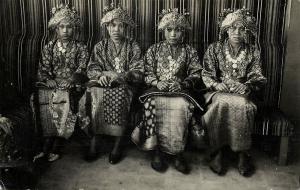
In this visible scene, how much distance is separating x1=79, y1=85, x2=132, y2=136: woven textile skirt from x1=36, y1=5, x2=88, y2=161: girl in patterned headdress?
15cm

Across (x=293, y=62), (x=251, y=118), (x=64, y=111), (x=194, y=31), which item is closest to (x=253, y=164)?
(x=251, y=118)

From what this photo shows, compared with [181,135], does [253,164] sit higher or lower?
lower

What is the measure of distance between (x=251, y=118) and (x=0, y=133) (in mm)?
2200

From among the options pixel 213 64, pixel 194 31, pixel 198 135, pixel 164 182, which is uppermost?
pixel 194 31

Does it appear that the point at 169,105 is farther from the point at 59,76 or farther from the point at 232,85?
the point at 59,76

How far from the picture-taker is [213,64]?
459 cm

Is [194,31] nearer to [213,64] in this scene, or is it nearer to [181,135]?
[213,64]

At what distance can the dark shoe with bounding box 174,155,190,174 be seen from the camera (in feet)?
14.0

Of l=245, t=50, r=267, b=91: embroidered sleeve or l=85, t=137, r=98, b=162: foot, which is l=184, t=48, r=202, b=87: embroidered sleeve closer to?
l=245, t=50, r=267, b=91: embroidered sleeve

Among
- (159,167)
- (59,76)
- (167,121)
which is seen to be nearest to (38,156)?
(59,76)

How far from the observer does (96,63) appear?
465 cm

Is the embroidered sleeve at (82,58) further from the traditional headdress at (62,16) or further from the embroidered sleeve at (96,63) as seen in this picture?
the traditional headdress at (62,16)

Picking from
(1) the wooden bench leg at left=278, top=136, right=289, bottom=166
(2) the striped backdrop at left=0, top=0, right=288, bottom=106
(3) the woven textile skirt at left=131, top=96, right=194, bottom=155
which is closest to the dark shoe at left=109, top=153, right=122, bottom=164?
(3) the woven textile skirt at left=131, top=96, right=194, bottom=155

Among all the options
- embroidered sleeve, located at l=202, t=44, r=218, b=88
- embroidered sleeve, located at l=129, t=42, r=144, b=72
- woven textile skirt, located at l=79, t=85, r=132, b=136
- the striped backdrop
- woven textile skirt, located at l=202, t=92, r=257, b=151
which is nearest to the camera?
woven textile skirt, located at l=202, t=92, r=257, b=151
